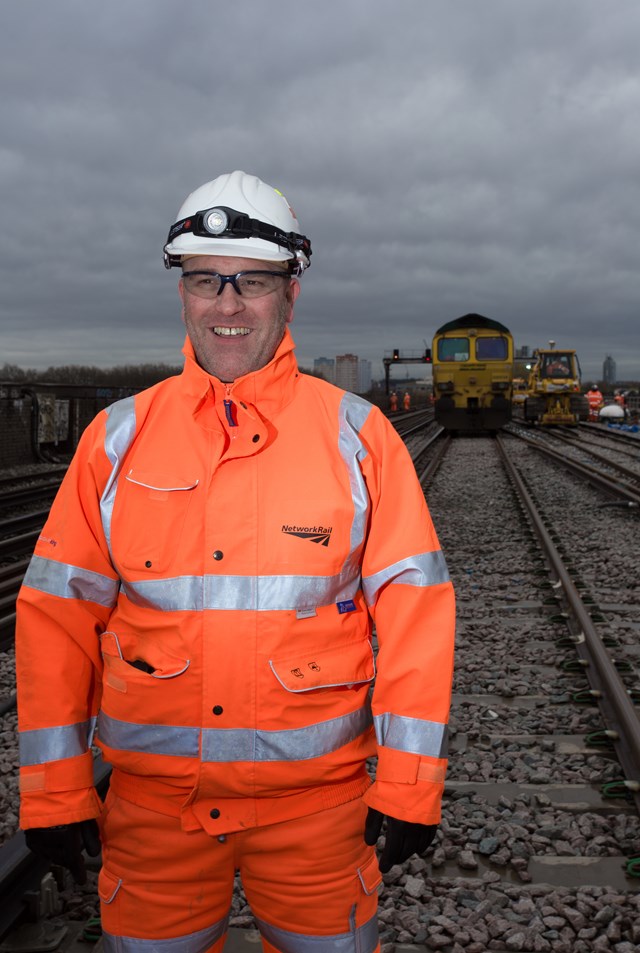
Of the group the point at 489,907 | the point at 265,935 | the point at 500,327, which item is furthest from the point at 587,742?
the point at 500,327

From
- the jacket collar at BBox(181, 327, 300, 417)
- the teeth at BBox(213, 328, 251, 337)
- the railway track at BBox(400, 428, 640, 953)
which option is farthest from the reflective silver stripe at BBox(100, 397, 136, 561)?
the railway track at BBox(400, 428, 640, 953)

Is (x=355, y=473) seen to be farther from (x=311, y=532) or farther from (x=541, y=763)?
(x=541, y=763)

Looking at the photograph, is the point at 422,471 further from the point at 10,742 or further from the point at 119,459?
the point at 119,459

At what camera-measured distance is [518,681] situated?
16.1 ft

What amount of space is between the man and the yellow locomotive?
23.4 m

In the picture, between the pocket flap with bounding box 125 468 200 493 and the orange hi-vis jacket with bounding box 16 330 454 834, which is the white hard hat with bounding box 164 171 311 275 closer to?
the orange hi-vis jacket with bounding box 16 330 454 834

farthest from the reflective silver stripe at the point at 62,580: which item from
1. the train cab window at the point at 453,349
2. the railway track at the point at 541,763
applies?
the train cab window at the point at 453,349

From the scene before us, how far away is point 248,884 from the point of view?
1860 mm

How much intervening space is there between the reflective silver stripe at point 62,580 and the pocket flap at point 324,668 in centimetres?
49

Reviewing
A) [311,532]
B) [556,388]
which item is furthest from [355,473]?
[556,388]

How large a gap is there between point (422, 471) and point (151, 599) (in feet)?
48.4

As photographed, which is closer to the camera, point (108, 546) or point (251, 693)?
point (251, 693)

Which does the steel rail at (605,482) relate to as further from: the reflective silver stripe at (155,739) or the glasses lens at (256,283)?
the reflective silver stripe at (155,739)

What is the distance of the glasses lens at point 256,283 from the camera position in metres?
2.00
